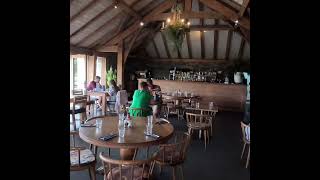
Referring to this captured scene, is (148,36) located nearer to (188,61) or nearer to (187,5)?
(188,61)

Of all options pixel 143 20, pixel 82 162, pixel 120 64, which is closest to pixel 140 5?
pixel 143 20

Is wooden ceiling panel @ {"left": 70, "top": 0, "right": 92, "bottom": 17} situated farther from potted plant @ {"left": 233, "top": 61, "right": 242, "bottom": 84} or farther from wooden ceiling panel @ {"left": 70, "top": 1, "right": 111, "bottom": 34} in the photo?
potted plant @ {"left": 233, "top": 61, "right": 242, "bottom": 84}

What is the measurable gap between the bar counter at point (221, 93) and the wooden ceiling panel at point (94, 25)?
3897 mm

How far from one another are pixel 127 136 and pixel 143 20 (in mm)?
6980

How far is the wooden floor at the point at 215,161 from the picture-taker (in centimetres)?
394

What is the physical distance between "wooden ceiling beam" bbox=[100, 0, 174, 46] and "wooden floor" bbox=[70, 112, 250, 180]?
14.4 ft

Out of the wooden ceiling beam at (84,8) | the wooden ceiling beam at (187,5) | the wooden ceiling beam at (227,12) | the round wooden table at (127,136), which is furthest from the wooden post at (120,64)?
the round wooden table at (127,136)

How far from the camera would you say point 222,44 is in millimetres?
11078

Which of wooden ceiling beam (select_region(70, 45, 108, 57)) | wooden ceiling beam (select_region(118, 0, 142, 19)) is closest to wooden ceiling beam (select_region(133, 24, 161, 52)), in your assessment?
wooden ceiling beam (select_region(70, 45, 108, 57))

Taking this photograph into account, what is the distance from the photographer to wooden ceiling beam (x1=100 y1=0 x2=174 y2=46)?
9.02 meters
